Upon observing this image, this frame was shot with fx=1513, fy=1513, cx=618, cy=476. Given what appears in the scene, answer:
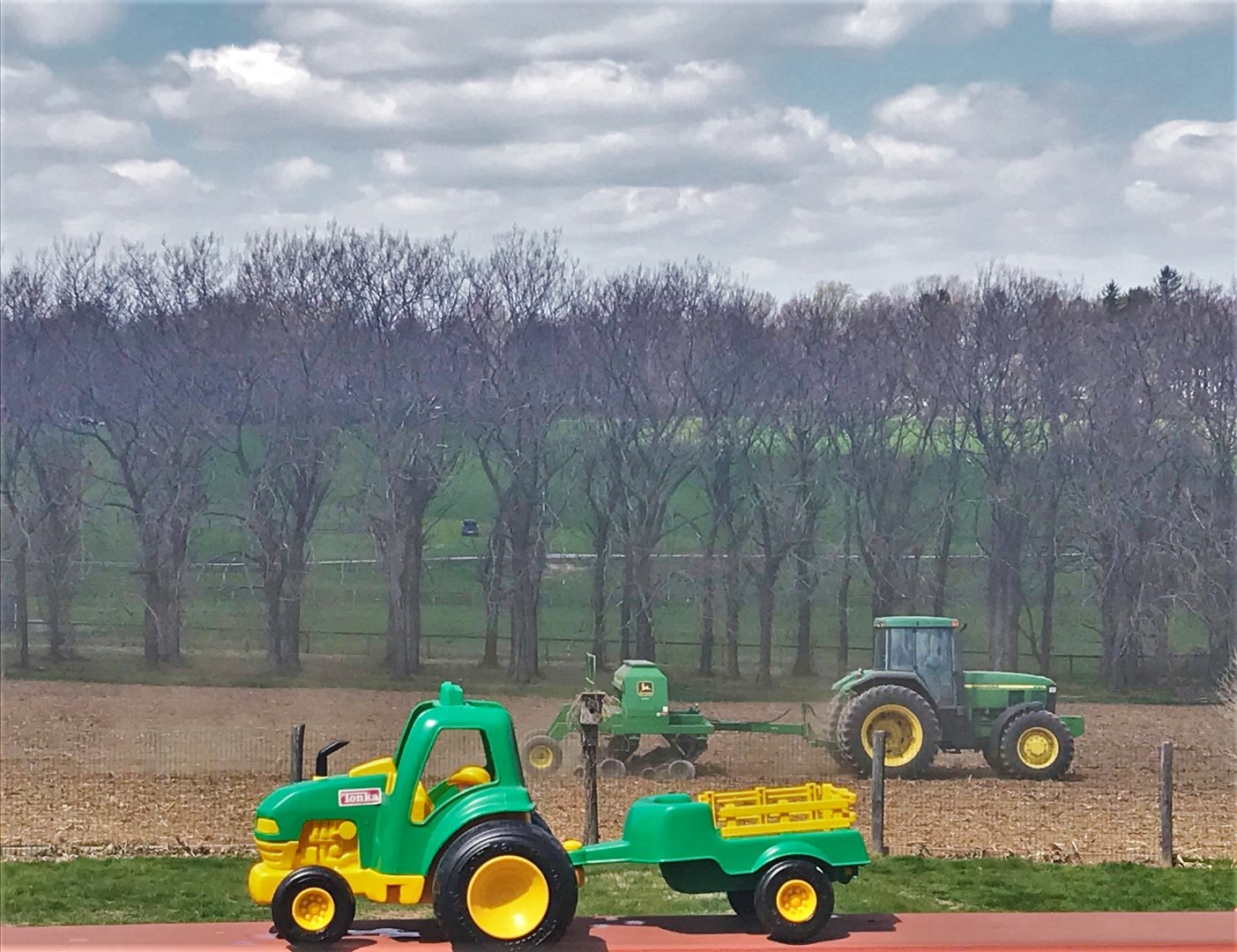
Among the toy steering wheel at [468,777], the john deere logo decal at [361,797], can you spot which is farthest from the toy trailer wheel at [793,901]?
the john deere logo decal at [361,797]

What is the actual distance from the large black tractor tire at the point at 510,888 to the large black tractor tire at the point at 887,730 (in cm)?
943

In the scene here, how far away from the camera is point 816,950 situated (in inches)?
343

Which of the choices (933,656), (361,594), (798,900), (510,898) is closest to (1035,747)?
(933,656)

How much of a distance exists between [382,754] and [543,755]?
3.20 m

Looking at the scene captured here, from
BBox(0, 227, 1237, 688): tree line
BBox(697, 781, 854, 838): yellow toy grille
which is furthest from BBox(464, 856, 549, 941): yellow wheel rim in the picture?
BBox(0, 227, 1237, 688): tree line

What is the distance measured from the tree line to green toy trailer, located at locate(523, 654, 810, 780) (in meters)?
4.97

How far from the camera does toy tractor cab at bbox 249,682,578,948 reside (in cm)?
834

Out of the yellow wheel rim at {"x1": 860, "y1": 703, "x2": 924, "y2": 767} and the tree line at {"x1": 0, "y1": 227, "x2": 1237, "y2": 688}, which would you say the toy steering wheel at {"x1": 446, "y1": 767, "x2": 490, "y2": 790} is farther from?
the tree line at {"x1": 0, "y1": 227, "x2": 1237, "y2": 688}

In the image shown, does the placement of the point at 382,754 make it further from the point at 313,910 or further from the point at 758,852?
the point at 758,852

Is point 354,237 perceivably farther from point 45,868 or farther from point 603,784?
point 45,868

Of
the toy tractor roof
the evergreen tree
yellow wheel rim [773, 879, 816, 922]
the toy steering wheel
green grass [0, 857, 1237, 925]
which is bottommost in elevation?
green grass [0, 857, 1237, 925]

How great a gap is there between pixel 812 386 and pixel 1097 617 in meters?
5.86

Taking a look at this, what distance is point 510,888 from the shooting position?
8398 mm

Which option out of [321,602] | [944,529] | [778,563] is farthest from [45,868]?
[944,529]
